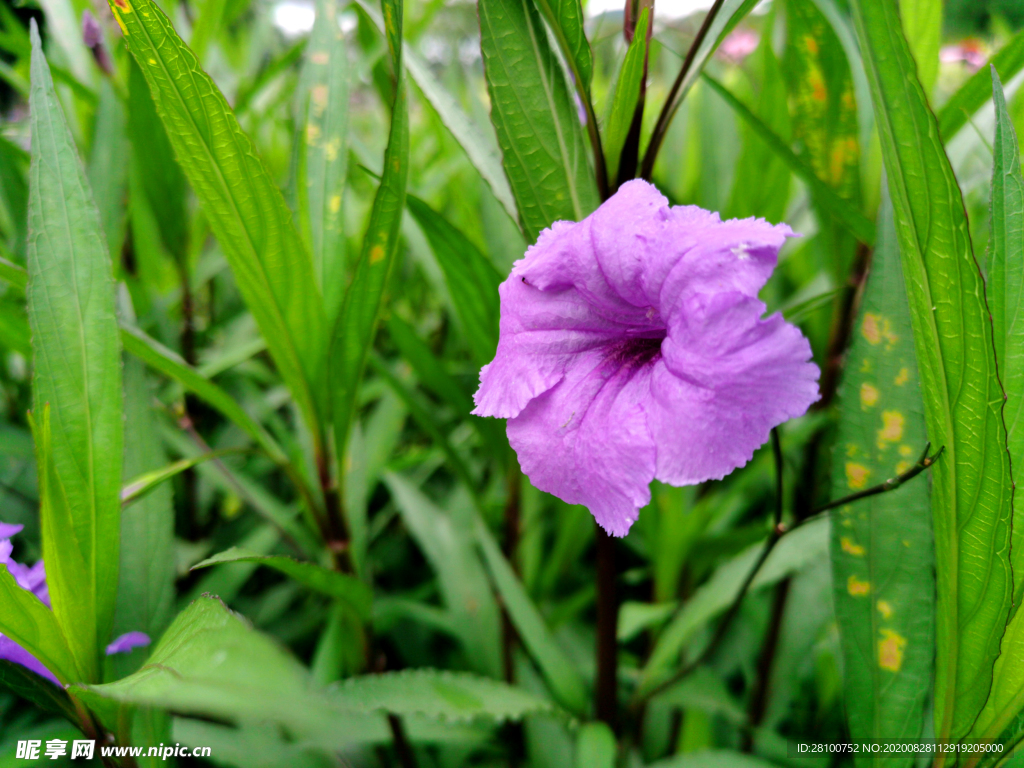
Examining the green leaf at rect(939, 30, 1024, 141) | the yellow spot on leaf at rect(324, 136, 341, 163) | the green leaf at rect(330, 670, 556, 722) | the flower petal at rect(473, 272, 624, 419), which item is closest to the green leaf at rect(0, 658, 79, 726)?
the green leaf at rect(330, 670, 556, 722)

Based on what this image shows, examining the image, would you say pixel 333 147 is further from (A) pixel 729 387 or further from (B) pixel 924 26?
(B) pixel 924 26

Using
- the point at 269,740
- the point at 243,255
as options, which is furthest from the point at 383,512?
the point at 243,255

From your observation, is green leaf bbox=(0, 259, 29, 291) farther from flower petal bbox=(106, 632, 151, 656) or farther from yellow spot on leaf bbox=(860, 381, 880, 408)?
yellow spot on leaf bbox=(860, 381, 880, 408)

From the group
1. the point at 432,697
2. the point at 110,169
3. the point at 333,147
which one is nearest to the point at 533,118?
the point at 333,147

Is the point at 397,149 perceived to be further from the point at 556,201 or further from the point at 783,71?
the point at 783,71

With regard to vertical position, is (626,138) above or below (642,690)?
above

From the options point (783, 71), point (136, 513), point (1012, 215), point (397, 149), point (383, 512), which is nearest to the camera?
point (1012, 215)
